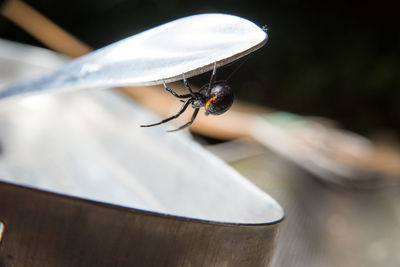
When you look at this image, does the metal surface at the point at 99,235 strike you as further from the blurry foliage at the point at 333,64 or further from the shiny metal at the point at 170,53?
the blurry foliage at the point at 333,64

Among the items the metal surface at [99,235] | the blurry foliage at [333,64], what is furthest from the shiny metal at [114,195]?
the blurry foliage at [333,64]

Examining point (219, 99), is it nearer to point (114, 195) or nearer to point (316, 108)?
point (114, 195)

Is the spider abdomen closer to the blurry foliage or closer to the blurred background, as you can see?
the blurred background

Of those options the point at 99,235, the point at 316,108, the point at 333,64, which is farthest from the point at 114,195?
the point at 333,64

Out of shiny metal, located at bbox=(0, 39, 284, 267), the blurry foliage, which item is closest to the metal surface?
shiny metal, located at bbox=(0, 39, 284, 267)

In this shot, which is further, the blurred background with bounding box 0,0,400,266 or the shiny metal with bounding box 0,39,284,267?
the blurred background with bounding box 0,0,400,266

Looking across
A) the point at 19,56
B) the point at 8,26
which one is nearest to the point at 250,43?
the point at 19,56
